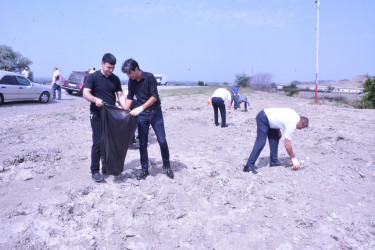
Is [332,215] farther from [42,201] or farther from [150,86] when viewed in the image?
[42,201]

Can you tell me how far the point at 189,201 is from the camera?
152 inches

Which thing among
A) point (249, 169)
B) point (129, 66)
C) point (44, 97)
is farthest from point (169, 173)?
point (44, 97)

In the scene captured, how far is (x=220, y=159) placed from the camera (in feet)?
18.2

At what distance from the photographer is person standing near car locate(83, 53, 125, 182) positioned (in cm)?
388

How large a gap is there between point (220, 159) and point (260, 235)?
8.04ft

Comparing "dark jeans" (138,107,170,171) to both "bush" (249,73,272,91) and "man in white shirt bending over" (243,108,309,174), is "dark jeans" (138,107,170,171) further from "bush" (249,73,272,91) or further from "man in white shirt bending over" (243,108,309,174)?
"bush" (249,73,272,91)

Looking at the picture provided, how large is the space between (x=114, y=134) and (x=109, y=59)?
1046 mm

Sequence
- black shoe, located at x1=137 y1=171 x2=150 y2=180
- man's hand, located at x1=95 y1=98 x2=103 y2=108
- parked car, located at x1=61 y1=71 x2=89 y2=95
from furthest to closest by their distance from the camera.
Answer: parked car, located at x1=61 y1=71 x2=89 y2=95
black shoe, located at x1=137 y1=171 x2=150 y2=180
man's hand, located at x1=95 y1=98 x2=103 y2=108

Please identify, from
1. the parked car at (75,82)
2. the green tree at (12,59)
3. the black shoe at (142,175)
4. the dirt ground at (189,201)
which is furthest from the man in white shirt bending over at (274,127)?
the green tree at (12,59)

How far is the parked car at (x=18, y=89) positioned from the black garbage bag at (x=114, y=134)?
1062 centimetres

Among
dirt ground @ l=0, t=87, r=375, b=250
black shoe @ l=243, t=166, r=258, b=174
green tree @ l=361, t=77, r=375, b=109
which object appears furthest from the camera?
green tree @ l=361, t=77, r=375, b=109

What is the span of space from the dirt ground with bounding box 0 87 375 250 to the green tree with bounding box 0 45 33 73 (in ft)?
110

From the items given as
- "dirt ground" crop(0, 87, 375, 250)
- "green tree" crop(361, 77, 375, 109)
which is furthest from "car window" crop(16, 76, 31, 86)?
"green tree" crop(361, 77, 375, 109)

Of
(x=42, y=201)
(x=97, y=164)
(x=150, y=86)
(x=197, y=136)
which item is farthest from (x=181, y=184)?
(x=197, y=136)
